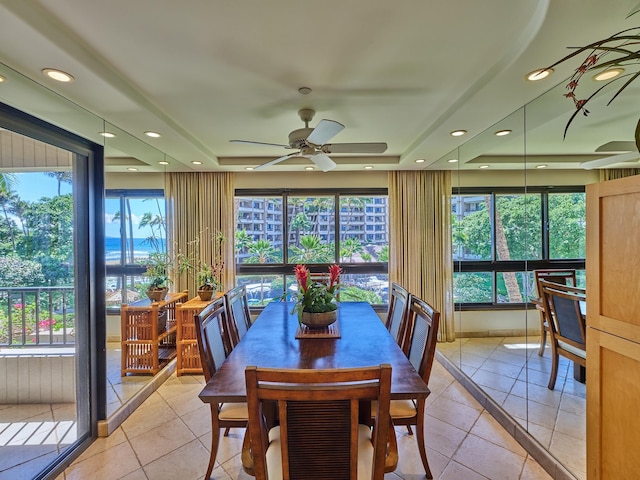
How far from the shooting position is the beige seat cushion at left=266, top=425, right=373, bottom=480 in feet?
4.55

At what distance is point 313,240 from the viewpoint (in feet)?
15.1

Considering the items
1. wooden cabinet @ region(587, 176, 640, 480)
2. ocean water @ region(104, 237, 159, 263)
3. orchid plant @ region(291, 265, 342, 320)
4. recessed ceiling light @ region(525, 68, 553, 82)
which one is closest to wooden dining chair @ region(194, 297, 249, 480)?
orchid plant @ region(291, 265, 342, 320)

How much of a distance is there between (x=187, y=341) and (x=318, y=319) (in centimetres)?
190

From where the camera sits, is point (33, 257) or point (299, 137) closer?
point (33, 257)

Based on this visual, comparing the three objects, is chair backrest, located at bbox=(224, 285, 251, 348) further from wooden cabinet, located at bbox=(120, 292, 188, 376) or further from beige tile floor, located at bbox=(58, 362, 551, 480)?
wooden cabinet, located at bbox=(120, 292, 188, 376)

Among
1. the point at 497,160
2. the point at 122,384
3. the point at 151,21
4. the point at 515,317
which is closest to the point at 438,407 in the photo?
the point at 515,317

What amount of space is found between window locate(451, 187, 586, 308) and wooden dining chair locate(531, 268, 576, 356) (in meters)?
0.05

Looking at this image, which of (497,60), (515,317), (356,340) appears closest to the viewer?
(497,60)

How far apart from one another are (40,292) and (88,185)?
0.83 m

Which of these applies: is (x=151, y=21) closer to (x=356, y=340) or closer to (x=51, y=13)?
(x=51, y=13)

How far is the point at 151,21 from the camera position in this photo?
145cm

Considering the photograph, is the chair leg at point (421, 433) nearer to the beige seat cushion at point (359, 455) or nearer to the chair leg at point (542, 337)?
the beige seat cushion at point (359, 455)

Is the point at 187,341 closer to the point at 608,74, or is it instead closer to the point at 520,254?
the point at 520,254

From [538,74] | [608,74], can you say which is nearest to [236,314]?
[538,74]
